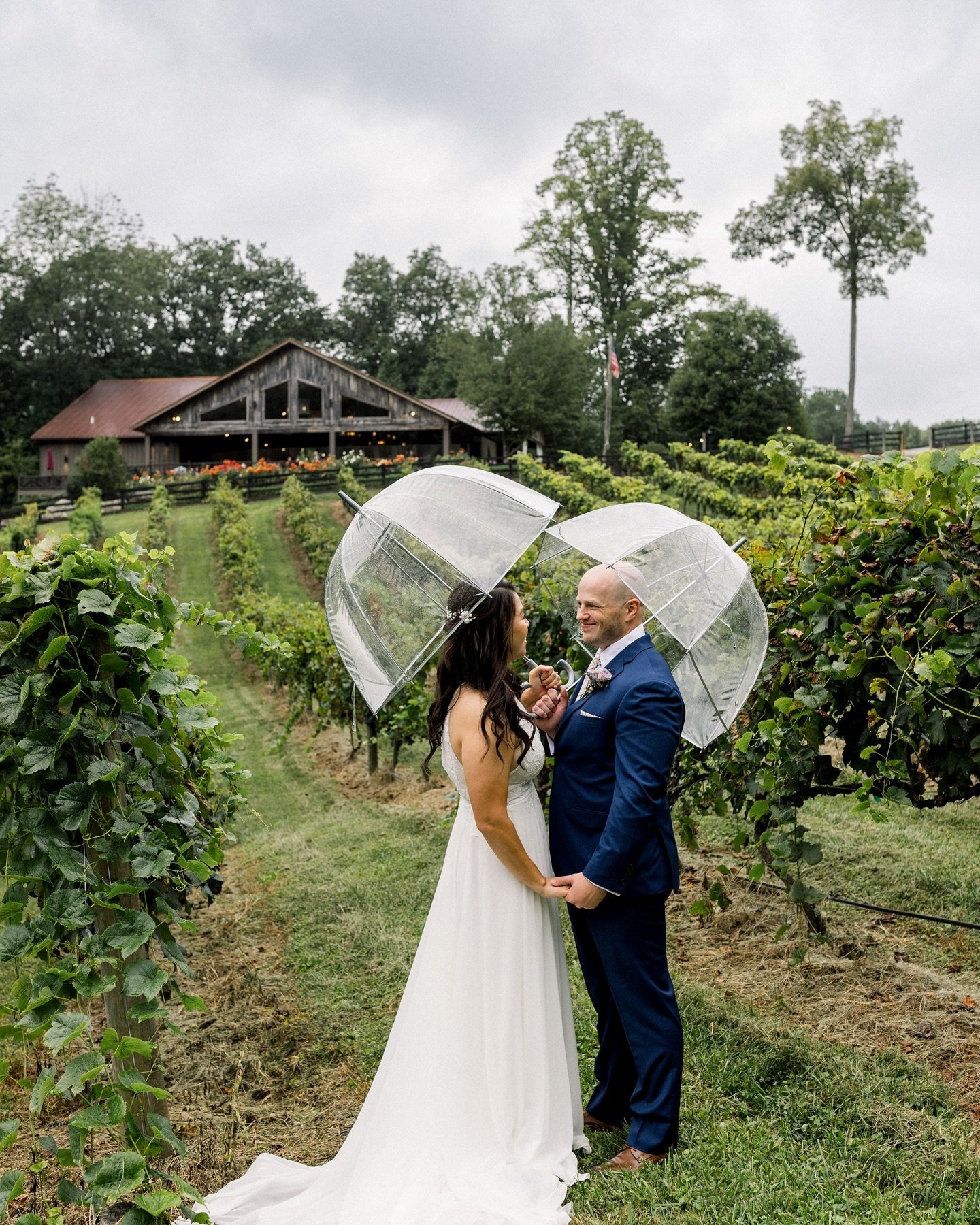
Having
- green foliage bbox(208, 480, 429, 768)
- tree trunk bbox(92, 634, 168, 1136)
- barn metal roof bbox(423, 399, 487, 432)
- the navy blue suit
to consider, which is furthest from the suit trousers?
barn metal roof bbox(423, 399, 487, 432)

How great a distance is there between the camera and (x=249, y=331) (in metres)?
61.0

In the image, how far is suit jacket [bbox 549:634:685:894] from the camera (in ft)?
9.78

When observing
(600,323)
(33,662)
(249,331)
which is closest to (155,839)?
(33,662)

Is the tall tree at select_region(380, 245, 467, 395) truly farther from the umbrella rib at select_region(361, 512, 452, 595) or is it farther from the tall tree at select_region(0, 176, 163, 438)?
the umbrella rib at select_region(361, 512, 452, 595)

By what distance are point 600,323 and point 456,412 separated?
9.44 m

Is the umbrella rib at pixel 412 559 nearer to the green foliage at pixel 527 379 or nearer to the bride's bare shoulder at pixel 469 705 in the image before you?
the bride's bare shoulder at pixel 469 705

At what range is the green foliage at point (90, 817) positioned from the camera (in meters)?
2.77

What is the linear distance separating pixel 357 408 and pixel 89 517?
1599cm

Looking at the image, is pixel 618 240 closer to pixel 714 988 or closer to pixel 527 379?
pixel 527 379

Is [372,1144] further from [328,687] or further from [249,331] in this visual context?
[249,331]

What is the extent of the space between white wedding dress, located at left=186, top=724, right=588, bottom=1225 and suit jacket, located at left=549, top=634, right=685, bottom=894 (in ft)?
0.41

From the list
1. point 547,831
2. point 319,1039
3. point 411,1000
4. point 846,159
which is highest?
point 846,159

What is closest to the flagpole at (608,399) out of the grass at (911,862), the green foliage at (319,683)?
the green foliage at (319,683)

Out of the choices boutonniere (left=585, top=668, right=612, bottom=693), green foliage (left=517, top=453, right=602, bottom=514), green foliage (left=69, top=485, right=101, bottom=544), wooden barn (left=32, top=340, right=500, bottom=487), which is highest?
wooden barn (left=32, top=340, right=500, bottom=487)
